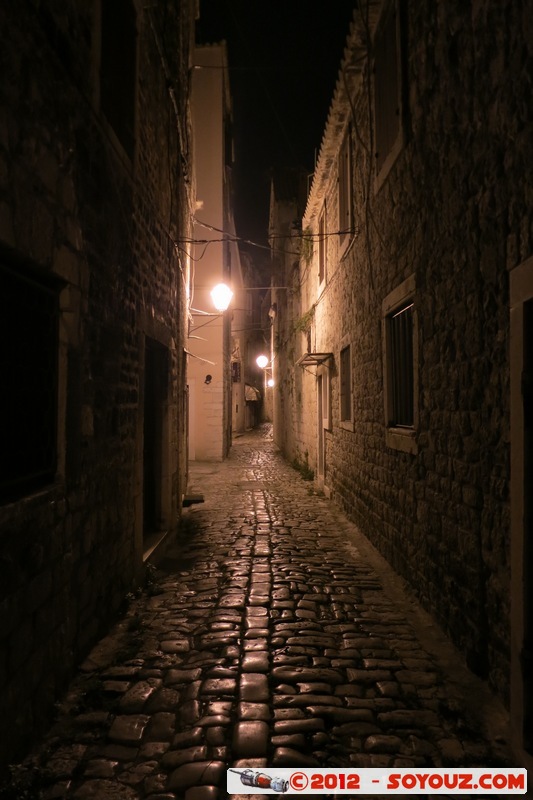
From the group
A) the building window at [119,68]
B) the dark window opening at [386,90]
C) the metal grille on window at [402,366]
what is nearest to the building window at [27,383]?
the building window at [119,68]

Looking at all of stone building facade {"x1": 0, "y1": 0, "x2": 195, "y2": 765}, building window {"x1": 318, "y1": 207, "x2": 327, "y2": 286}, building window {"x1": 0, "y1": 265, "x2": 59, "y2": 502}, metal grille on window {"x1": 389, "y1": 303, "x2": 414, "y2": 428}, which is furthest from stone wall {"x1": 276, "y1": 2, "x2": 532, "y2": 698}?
building window {"x1": 318, "y1": 207, "x2": 327, "y2": 286}

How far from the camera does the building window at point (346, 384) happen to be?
870 centimetres

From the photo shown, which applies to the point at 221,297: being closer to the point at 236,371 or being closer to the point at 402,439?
the point at 402,439

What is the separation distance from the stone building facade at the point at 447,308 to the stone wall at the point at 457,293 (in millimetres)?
16

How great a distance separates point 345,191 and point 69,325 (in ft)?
22.2

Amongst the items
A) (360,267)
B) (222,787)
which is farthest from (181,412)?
(222,787)

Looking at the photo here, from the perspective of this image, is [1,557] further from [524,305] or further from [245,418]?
[245,418]

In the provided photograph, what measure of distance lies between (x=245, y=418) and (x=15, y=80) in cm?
3380

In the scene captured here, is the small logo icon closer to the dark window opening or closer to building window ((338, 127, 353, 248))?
the dark window opening

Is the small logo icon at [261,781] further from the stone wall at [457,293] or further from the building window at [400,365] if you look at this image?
the building window at [400,365]

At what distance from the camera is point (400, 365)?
5.74 metres

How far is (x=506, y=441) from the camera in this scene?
2971 mm

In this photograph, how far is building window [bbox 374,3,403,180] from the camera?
532cm

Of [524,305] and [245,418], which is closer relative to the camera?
[524,305]
